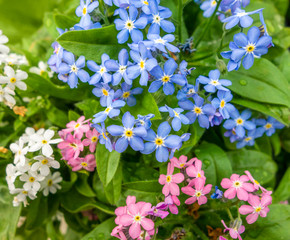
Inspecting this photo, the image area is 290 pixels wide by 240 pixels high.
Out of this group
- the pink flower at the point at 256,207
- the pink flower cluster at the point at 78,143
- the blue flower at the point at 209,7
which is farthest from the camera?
the blue flower at the point at 209,7

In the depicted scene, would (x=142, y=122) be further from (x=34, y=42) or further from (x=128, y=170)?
(x=34, y=42)

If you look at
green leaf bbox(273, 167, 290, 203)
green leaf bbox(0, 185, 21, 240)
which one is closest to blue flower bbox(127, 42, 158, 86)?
green leaf bbox(0, 185, 21, 240)

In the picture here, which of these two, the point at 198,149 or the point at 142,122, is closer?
the point at 142,122

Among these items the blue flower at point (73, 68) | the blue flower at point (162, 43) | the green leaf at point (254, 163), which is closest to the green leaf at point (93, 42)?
the blue flower at point (73, 68)

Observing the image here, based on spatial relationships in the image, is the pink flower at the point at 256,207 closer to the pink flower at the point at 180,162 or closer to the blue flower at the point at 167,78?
the pink flower at the point at 180,162

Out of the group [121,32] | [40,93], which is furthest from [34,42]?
[121,32]

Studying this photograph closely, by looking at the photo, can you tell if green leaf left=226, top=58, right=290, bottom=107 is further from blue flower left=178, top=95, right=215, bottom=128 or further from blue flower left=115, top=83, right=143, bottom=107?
blue flower left=115, top=83, right=143, bottom=107
